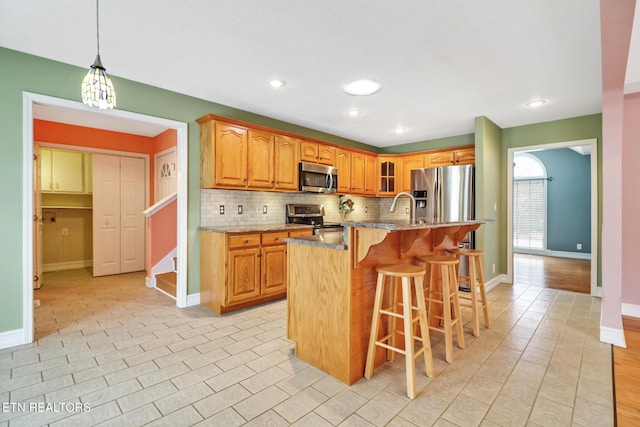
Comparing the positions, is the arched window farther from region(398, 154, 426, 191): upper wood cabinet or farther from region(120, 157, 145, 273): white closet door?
region(120, 157, 145, 273): white closet door

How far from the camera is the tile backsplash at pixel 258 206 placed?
3885 mm

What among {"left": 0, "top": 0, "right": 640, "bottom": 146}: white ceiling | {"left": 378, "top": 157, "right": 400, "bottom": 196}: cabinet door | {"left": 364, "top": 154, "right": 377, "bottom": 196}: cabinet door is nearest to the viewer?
{"left": 0, "top": 0, "right": 640, "bottom": 146}: white ceiling

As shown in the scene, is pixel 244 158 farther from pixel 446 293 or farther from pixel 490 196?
pixel 490 196

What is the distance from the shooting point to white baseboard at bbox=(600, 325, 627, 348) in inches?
105

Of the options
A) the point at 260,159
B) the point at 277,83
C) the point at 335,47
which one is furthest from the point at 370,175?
the point at 335,47

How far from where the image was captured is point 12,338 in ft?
8.46

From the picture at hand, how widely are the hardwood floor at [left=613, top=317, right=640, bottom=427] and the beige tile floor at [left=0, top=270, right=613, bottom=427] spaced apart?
5cm

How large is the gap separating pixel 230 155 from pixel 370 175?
3.01 meters

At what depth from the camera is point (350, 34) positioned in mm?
2279

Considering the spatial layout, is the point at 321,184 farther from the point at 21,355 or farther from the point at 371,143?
the point at 21,355

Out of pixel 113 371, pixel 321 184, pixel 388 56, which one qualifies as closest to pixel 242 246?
pixel 113 371

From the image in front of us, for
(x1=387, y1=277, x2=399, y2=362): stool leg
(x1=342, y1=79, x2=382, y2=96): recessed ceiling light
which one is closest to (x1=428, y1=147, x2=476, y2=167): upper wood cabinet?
(x1=342, y1=79, x2=382, y2=96): recessed ceiling light

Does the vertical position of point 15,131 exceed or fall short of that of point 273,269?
it exceeds it

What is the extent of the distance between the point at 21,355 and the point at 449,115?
205 inches
